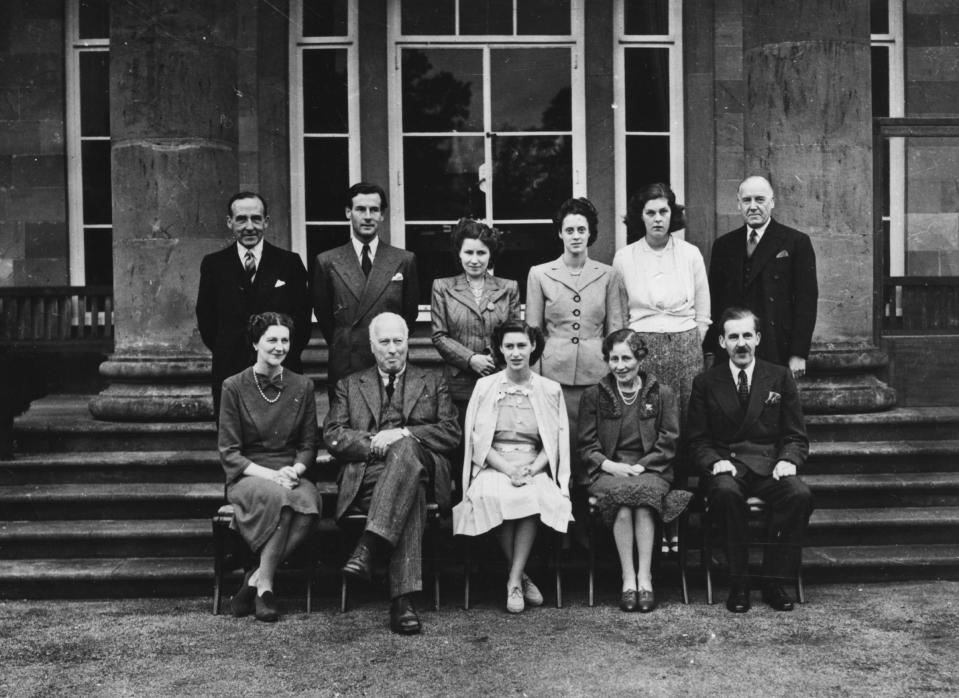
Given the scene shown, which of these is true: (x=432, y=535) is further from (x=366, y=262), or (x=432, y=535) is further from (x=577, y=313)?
(x=366, y=262)

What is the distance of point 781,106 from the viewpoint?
272 inches

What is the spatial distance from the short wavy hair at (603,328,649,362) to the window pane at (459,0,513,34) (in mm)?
3708

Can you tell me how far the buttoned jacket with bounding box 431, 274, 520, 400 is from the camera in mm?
5578

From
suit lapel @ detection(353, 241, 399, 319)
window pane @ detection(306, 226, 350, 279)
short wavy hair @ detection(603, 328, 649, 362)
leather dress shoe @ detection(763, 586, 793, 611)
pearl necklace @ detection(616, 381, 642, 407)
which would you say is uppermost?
window pane @ detection(306, 226, 350, 279)

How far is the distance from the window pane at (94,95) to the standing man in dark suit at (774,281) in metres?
5.18

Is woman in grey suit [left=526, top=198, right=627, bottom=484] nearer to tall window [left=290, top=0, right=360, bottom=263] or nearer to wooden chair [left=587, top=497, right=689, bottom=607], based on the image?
wooden chair [left=587, top=497, right=689, bottom=607]

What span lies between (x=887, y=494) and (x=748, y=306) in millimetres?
1424

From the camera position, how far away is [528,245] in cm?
835

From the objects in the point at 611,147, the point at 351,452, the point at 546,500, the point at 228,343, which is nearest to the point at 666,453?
the point at 546,500

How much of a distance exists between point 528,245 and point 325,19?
230cm

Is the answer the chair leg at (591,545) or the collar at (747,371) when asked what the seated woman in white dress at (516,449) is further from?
the collar at (747,371)

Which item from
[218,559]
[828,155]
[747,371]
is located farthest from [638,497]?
[828,155]

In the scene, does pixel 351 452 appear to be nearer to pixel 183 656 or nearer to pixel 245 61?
pixel 183 656

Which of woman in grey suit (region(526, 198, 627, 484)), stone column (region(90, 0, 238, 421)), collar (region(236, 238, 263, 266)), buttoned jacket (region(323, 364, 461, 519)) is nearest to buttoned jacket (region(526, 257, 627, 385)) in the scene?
woman in grey suit (region(526, 198, 627, 484))
